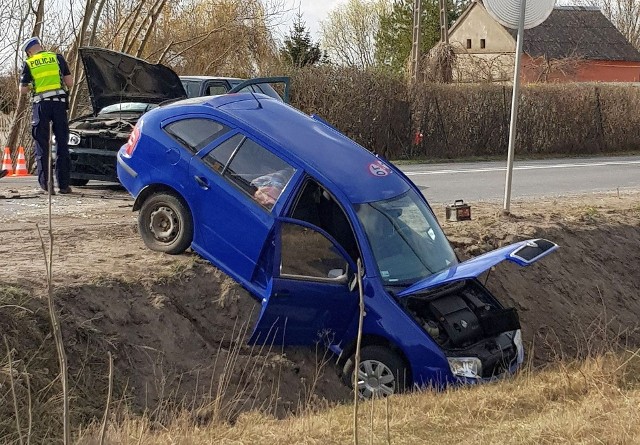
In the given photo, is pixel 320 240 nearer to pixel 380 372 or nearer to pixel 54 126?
pixel 380 372

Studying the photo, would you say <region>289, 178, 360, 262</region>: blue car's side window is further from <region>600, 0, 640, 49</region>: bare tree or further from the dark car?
<region>600, 0, 640, 49</region>: bare tree

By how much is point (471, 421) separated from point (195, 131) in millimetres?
3811

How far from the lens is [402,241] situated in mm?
7953

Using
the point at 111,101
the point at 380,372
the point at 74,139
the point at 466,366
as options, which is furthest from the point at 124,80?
the point at 466,366

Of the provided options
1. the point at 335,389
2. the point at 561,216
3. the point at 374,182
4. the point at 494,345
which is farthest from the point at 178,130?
the point at 561,216

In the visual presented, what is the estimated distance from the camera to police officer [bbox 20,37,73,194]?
36.9 feet

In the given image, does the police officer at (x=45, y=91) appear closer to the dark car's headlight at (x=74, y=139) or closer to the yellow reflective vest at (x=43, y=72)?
the yellow reflective vest at (x=43, y=72)

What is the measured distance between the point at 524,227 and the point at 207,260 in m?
4.54

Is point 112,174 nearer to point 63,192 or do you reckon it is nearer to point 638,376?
point 63,192

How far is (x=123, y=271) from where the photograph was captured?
27.0 feet

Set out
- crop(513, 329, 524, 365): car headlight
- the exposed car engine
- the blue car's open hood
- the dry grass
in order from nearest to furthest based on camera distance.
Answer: the dry grass
the blue car's open hood
the exposed car engine
crop(513, 329, 524, 365): car headlight

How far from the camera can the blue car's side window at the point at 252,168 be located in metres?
7.99

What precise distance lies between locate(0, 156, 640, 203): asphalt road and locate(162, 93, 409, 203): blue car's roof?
4733 mm

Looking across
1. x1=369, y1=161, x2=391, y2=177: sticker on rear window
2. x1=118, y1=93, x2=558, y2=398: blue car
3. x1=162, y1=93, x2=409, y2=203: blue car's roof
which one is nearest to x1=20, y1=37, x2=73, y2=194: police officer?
x1=118, y1=93, x2=558, y2=398: blue car
